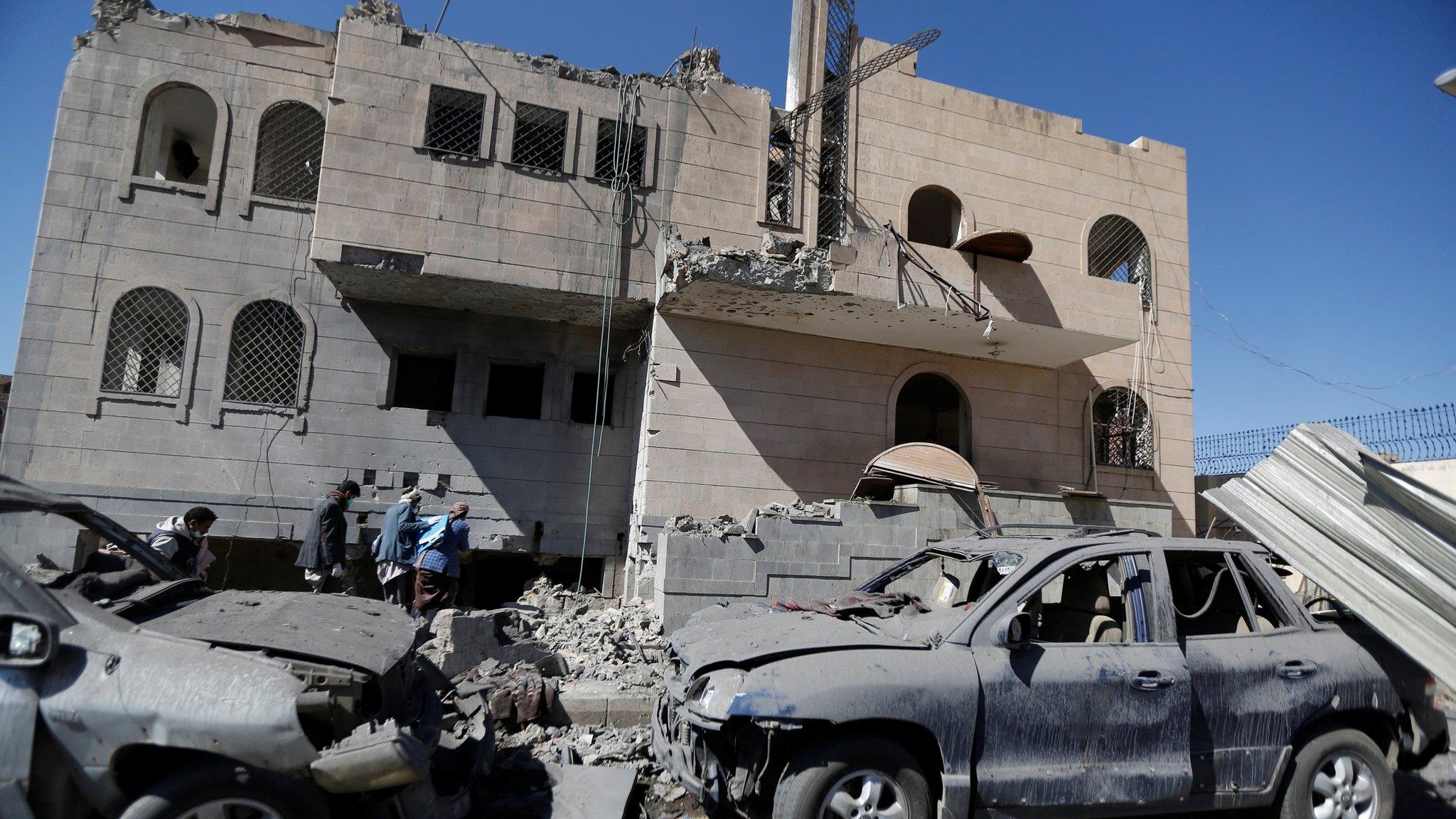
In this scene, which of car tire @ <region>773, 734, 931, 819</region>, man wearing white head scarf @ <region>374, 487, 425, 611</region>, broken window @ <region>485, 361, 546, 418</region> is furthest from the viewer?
broken window @ <region>485, 361, 546, 418</region>

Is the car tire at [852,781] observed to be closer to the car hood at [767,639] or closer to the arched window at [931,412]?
the car hood at [767,639]

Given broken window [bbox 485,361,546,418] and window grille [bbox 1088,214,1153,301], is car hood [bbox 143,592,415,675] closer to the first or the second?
broken window [bbox 485,361,546,418]

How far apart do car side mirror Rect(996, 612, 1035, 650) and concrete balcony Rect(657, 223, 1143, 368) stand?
595 cm

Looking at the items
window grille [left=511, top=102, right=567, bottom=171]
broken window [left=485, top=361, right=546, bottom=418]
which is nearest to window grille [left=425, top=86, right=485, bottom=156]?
window grille [left=511, top=102, right=567, bottom=171]

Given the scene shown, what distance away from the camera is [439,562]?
26.1 ft

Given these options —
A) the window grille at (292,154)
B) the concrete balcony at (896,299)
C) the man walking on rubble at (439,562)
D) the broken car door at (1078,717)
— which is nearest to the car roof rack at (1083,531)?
the broken car door at (1078,717)

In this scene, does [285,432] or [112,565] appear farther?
[285,432]

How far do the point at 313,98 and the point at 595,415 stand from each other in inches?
231

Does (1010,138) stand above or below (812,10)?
below

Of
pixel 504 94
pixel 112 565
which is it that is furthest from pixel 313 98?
pixel 112 565

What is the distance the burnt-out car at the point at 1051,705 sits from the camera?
3484mm

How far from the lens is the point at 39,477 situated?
921cm

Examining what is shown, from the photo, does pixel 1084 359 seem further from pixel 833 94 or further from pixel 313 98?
pixel 313 98

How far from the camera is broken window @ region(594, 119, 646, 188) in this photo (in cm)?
1062
